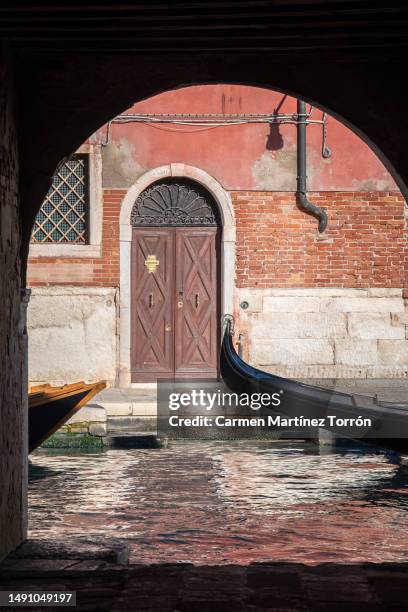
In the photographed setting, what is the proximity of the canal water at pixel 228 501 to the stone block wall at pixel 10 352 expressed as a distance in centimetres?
74

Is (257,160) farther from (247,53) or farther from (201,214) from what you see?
(247,53)

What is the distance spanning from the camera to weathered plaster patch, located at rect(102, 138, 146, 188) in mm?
14273

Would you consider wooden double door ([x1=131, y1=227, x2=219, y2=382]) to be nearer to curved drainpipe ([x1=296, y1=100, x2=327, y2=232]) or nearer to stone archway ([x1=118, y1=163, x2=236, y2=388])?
stone archway ([x1=118, y1=163, x2=236, y2=388])

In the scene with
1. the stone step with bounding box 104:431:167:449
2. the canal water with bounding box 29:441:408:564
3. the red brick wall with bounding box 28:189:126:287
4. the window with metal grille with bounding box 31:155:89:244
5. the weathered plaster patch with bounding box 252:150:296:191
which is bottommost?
the canal water with bounding box 29:441:408:564

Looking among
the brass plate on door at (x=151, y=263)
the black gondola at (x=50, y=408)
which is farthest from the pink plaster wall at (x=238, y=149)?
the black gondola at (x=50, y=408)

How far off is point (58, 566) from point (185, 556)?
5.97 ft

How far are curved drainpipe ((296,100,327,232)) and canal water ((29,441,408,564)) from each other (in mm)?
3677

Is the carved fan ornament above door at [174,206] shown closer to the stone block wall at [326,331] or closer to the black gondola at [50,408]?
the stone block wall at [326,331]

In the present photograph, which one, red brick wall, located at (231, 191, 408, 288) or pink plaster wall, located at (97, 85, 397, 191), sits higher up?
pink plaster wall, located at (97, 85, 397, 191)

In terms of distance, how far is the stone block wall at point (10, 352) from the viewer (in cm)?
523

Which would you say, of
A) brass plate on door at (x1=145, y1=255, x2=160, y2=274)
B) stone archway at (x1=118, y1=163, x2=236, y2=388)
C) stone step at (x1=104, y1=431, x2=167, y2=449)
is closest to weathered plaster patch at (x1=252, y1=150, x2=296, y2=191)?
stone archway at (x1=118, y1=163, x2=236, y2=388)

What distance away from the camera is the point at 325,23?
4684mm

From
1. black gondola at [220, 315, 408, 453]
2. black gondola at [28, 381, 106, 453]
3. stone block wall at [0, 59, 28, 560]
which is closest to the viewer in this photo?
stone block wall at [0, 59, 28, 560]

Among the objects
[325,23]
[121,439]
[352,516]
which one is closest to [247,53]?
[325,23]
